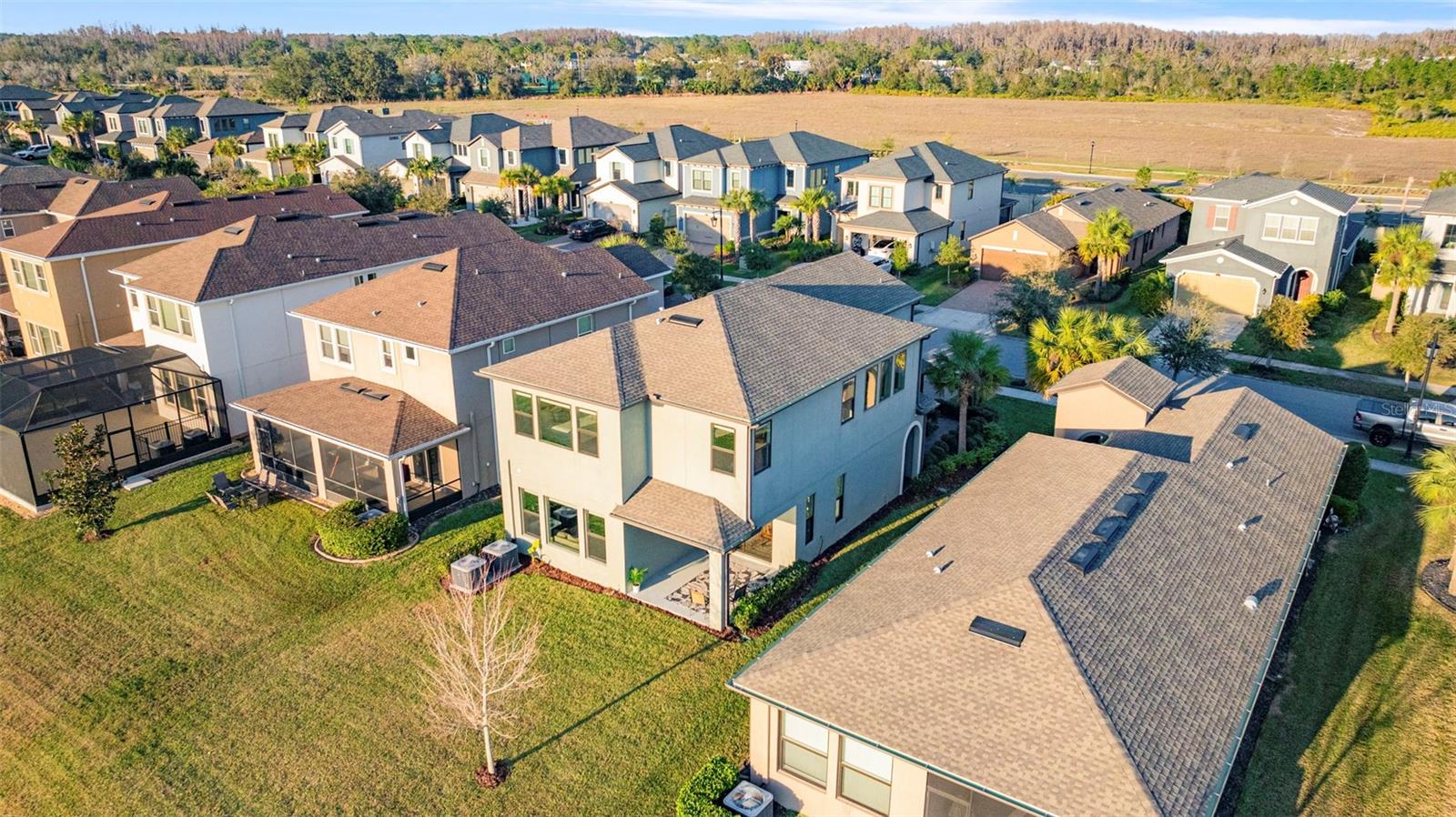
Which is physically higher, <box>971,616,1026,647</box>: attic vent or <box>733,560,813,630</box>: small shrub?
<box>971,616,1026,647</box>: attic vent

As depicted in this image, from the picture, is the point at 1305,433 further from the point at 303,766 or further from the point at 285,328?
the point at 285,328

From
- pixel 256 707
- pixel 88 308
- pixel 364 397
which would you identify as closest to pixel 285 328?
pixel 364 397

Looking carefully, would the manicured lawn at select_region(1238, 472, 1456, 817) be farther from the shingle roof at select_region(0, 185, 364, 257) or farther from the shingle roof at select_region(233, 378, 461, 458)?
the shingle roof at select_region(0, 185, 364, 257)

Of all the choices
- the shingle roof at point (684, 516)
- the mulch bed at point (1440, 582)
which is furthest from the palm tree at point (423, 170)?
the mulch bed at point (1440, 582)

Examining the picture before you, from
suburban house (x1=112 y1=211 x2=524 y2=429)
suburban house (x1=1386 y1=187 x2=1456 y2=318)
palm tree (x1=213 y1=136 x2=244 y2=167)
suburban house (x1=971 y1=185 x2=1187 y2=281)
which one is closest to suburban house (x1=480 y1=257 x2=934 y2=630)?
suburban house (x1=112 y1=211 x2=524 y2=429)

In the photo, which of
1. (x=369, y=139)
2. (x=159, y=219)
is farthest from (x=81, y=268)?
(x=369, y=139)
